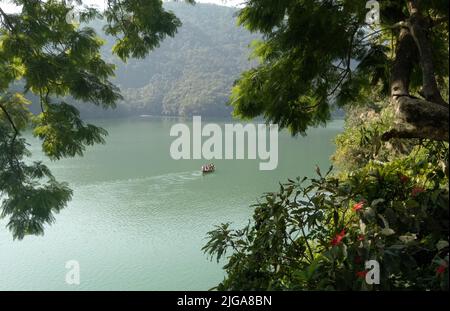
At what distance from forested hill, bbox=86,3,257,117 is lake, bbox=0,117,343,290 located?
99.4 feet

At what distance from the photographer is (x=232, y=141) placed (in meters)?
32.7

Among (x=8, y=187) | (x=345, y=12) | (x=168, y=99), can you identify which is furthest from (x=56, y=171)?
(x=168, y=99)

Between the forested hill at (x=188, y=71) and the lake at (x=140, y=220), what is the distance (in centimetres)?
3029

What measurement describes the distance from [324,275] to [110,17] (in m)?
3.93

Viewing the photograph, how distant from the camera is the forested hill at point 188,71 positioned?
65.6 metres

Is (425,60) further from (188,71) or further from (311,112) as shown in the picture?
(188,71)

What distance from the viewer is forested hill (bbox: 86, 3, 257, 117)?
65.6 meters

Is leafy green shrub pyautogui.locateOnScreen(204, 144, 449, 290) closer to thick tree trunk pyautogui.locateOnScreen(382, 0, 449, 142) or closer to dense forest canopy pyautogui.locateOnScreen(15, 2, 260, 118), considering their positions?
thick tree trunk pyautogui.locateOnScreen(382, 0, 449, 142)

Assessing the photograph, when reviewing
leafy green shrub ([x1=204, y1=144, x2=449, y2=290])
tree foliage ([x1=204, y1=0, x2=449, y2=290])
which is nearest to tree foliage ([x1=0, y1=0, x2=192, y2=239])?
tree foliage ([x1=204, y1=0, x2=449, y2=290])

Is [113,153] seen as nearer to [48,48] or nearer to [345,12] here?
[48,48]

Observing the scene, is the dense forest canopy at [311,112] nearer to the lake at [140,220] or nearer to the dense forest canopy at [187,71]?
the lake at [140,220]

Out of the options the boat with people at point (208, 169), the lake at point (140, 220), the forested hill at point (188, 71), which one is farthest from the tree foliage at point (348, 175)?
the forested hill at point (188, 71)

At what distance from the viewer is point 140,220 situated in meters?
15.8

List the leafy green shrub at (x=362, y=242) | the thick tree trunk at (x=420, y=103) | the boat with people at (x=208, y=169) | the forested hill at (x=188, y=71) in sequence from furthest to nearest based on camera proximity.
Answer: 1. the forested hill at (x=188, y=71)
2. the boat with people at (x=208, y=169)
3. the thick tree trunk at (x=420, y=103)
4. the leafy green shrub at (x=362, y=242)
